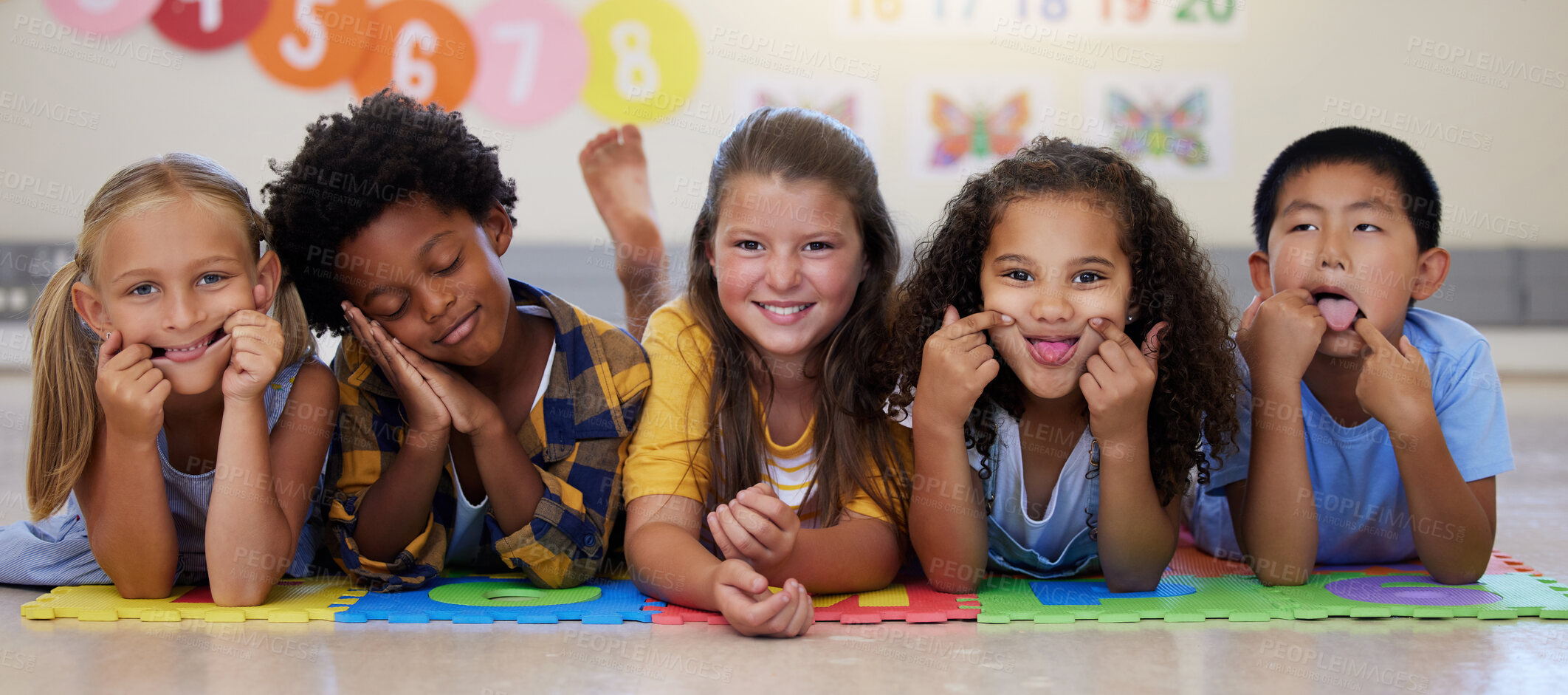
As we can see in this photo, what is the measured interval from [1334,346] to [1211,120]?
4.37 m

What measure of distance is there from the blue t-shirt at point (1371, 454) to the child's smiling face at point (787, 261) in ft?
2.11

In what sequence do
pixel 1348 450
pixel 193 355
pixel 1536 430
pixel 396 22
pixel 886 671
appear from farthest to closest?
1. pixel 396 22
2. pixel 1536 430
3. pixel 1348 450
4. pixel 193 355
5. pixel 886 671

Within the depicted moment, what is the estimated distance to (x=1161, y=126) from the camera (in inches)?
218

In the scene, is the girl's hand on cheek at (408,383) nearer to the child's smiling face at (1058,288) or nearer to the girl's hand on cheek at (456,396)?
the girl's hand on cheek at (456,396)

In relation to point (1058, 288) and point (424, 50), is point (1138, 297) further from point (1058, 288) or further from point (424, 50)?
point (424, 50)

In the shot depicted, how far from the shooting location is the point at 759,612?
125 cm

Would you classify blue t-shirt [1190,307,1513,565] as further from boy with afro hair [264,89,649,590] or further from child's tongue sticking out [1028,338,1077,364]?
boy with afro hair [264,89,649,590]

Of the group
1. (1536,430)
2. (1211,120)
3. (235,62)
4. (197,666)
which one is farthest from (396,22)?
(1536,430)

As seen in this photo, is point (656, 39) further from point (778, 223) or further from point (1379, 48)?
point (778, 223)

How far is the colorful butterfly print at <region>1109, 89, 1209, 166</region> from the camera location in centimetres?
552

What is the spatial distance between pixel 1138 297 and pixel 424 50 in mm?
4750

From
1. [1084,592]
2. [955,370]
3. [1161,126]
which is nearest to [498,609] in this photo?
[955,370]

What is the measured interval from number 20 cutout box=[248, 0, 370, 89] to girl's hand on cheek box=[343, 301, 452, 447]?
4.41m

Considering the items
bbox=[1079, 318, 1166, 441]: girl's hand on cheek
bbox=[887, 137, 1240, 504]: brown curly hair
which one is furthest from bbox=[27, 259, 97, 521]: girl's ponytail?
bbox=[1079, 318, 1166, 441]: girl's hand on cheek
